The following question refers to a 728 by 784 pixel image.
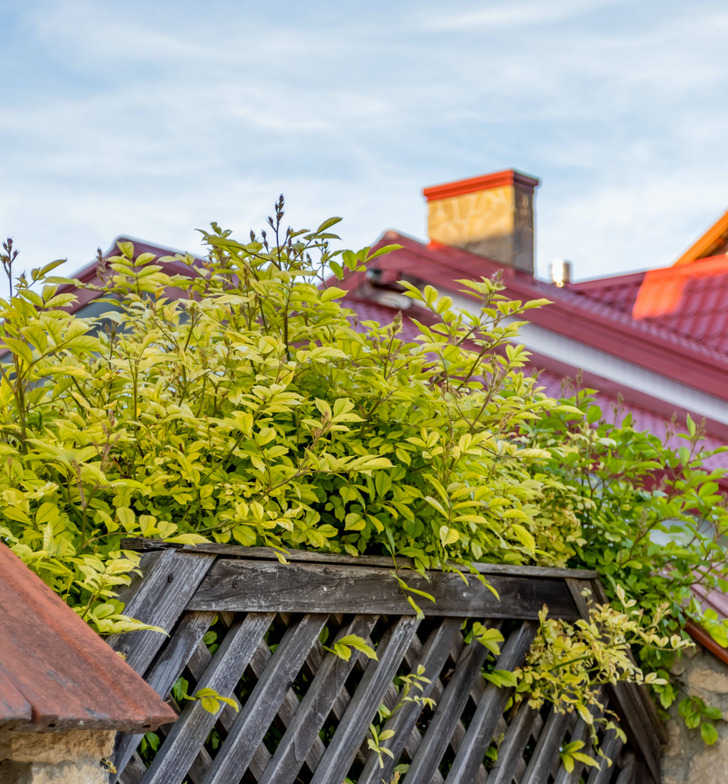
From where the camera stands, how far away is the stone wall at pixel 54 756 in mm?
1432

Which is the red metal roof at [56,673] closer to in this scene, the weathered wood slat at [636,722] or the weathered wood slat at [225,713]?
the weathered wood slat at [225,713]

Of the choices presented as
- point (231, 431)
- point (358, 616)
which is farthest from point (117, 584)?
point (358, 616)

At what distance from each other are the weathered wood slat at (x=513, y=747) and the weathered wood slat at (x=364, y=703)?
0.67 m

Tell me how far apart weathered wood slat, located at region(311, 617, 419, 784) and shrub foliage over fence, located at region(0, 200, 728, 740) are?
139 millimetres

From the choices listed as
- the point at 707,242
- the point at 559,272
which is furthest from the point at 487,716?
the point at 707,242

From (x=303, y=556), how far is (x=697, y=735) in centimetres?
207

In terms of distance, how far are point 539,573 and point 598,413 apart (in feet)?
2.52

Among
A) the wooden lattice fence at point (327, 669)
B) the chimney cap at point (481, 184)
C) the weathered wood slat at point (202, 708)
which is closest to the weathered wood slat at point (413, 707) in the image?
the wooden lattice fence at point (327, 669)

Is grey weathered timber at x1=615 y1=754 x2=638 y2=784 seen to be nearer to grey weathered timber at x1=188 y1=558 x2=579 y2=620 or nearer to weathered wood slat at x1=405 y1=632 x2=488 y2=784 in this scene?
grey weathered timber at x1=188 y1=558 x2=579 y2=620

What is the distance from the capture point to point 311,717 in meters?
2.28

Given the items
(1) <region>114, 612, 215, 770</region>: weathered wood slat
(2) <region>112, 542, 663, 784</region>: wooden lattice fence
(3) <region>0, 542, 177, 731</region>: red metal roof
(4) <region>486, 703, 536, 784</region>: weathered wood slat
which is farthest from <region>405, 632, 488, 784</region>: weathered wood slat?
(3) <region>0, 542, 177, 731</region>: red metal roof

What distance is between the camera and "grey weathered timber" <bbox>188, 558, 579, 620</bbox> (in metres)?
2.11

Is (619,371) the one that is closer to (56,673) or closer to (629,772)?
(629,772)

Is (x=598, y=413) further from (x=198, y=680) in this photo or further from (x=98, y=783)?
(x=98, y=783)
